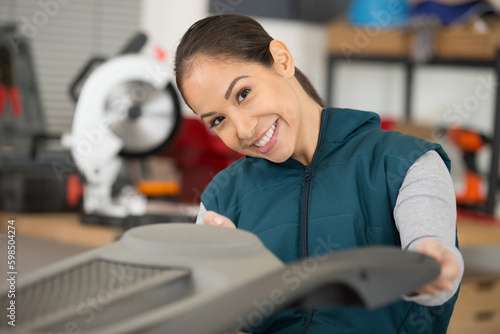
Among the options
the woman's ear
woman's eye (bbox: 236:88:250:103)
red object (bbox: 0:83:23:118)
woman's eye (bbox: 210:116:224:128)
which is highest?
the woman's ear

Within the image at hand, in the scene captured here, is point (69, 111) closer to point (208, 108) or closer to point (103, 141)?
point (103, 141)

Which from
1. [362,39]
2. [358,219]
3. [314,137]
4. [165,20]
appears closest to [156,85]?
[314,137]

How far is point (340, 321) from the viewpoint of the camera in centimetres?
91

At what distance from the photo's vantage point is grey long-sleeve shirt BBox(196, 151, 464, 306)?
0.75 m

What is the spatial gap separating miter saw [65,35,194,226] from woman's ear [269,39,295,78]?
0.94m

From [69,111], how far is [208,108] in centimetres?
262

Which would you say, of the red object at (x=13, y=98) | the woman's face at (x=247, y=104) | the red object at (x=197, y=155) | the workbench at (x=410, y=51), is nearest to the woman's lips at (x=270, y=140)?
the woman's face at (x=247, y=104)

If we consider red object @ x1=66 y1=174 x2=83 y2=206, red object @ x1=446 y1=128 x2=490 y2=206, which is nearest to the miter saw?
red object @ x1=66 y1=174 x2=83 y2=206

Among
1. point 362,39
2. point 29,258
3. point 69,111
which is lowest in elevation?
point 29,258

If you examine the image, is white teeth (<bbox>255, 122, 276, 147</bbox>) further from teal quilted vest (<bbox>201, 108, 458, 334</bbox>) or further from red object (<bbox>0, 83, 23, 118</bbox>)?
red object (<bbox>0, 83, 23, 118</bbox>)

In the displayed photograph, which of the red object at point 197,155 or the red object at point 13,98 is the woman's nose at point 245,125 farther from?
the red object at point 13,98

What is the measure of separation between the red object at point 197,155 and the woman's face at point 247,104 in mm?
1626

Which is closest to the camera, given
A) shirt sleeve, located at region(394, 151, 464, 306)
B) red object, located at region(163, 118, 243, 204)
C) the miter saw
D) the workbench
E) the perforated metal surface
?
the perforated metal surface

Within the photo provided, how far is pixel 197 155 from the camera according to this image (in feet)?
8.89
